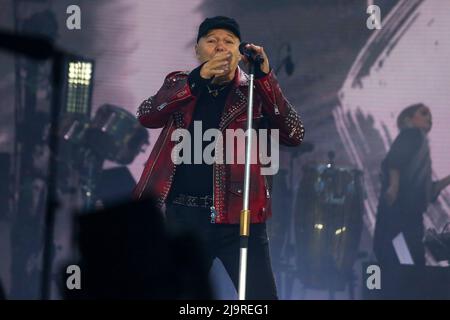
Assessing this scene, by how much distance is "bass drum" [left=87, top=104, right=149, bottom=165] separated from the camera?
5.46 metres

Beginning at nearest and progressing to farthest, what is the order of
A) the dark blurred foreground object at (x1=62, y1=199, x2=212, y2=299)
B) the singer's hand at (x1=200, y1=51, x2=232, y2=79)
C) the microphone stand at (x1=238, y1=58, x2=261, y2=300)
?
the microphone stand at (x1=238, y1=58, x2=261, y2=300), the singer's hand at (x1=200, y1=51, x2=232, y2=79), the dark blurred foreground object at (x1=62, y1=199, x2=212, y2=299)

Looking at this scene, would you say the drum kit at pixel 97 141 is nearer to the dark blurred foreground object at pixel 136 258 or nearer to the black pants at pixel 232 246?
the dark blurred foreground object at pixel 136 258

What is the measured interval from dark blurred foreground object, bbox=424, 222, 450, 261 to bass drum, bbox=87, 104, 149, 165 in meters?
1.88

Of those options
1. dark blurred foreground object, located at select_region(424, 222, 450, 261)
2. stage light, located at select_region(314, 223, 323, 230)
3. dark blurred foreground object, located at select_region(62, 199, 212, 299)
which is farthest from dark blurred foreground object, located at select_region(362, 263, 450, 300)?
dark blurred foreground object, located at select_region(62, 199, 212, 299)

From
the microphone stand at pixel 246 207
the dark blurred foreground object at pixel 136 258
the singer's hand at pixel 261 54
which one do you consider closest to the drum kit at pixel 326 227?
the dark blurred foreground object at pixel 136 258

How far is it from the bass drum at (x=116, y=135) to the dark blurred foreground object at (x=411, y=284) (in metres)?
1.63

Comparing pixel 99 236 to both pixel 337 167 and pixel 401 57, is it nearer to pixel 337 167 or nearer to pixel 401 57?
pixel 337 167

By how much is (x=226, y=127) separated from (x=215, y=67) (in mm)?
384

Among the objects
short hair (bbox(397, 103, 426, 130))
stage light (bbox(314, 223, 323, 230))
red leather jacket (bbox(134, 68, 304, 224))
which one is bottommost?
stage light (bbox(314, 223, 323, 230))

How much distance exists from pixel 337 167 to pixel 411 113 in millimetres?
573

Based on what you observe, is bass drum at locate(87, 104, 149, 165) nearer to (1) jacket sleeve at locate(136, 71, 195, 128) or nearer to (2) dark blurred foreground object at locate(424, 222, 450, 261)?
(1) jacket sleeve at locate(136, 71, 195, 128)

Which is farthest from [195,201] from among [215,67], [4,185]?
[4,185]

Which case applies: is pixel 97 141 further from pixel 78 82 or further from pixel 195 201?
pixel 195 201
